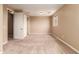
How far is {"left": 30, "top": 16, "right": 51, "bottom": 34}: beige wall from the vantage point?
50.2 feet

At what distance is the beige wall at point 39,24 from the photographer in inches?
602

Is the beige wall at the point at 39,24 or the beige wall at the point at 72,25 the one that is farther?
the beige wall at the point at 39,24

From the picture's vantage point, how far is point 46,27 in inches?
603

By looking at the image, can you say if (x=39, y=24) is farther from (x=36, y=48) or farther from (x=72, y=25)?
(x=72, y=25)

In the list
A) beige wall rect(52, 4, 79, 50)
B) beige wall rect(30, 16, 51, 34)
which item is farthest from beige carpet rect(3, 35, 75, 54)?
beige wall rect(30, 16, 51, 34)

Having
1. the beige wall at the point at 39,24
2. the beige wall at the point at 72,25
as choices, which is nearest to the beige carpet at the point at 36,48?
the beige wall at the point at 72,25

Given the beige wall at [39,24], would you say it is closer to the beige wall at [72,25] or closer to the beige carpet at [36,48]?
the beige carpet at [36,48]

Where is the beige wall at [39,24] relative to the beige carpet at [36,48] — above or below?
above

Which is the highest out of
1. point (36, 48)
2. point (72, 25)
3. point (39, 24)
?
point (39, 24)

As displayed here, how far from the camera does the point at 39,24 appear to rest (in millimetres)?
15375

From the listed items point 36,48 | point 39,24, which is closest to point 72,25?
point 36,48

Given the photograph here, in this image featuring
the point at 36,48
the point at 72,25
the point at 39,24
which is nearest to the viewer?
the point at 72,25
